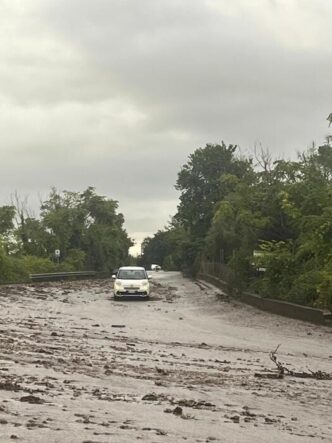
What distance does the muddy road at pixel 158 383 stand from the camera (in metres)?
7.33

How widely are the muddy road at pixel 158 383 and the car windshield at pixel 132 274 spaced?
1376 cm

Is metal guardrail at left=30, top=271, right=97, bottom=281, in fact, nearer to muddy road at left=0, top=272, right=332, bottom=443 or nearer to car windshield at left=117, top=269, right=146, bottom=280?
car windshield at left=117, top=269, right=146, bottom=280

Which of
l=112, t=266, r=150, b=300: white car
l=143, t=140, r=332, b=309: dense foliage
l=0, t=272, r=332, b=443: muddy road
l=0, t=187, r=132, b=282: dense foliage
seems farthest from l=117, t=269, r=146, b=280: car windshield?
l=0, t=187, r=132, b=282: dense foliage

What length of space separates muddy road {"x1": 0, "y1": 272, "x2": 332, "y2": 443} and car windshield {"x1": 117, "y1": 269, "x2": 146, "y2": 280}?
1376 centimetres

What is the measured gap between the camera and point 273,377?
38.0 ft

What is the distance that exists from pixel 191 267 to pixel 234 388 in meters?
74.8

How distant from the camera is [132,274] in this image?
120ft

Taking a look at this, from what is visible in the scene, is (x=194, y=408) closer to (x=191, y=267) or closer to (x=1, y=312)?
(x=1, y=312)

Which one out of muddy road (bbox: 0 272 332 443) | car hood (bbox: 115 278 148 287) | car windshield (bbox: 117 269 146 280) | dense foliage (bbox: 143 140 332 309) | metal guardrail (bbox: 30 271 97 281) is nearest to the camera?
muddy road (bbox: 0 272 332 443)

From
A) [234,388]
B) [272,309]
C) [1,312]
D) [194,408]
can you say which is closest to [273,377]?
[234,388]

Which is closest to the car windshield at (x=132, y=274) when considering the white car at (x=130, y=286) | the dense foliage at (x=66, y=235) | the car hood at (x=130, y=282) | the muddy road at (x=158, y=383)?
the white car at (x=130, y=286)

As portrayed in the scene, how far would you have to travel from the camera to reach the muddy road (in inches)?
289

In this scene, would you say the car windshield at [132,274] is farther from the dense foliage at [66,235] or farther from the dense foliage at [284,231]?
the dense foliage at [66,235]

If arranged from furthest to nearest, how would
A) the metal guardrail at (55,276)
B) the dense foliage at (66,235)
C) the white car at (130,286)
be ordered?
the dense foliage at (66,235) → the metal guardrail at (55,276) → the white car at (130,286)
